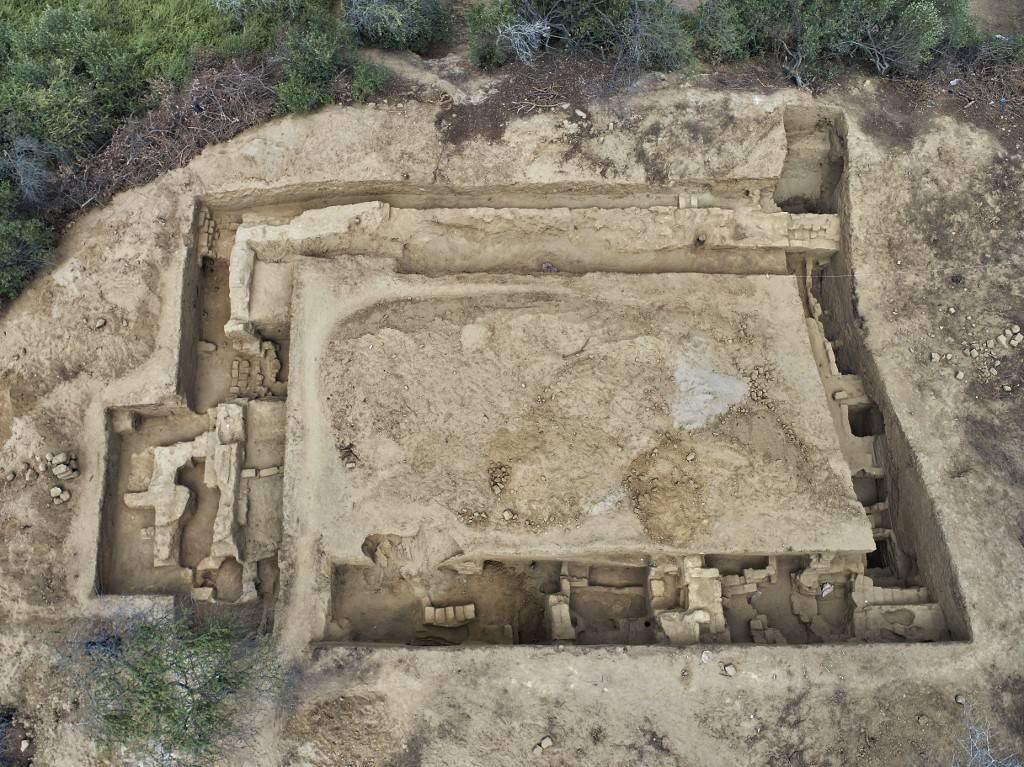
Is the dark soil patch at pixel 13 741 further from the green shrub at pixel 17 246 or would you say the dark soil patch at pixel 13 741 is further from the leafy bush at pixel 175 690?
the green shrub at pixel 17 246

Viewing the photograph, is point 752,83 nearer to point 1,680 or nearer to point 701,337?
point 701,337

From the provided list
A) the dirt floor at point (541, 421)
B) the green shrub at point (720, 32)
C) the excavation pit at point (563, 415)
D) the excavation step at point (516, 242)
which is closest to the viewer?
the dirt floor at point (541, 421)

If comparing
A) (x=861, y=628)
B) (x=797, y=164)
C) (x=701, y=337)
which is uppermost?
(x=797, y=164)

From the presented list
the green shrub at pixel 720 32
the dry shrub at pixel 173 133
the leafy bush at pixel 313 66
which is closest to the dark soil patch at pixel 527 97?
the green shrub at pixel 720 32

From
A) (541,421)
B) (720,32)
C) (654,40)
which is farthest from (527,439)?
(720,32)

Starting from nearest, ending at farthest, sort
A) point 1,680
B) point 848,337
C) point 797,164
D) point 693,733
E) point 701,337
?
point 693,733 → point 1,680 → point 701,337 → point 848,337 → point 797,164

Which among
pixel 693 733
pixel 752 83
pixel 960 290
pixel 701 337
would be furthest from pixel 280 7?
pixel 693 733

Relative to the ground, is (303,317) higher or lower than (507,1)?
lower

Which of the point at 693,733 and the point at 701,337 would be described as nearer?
the point at 693,733
